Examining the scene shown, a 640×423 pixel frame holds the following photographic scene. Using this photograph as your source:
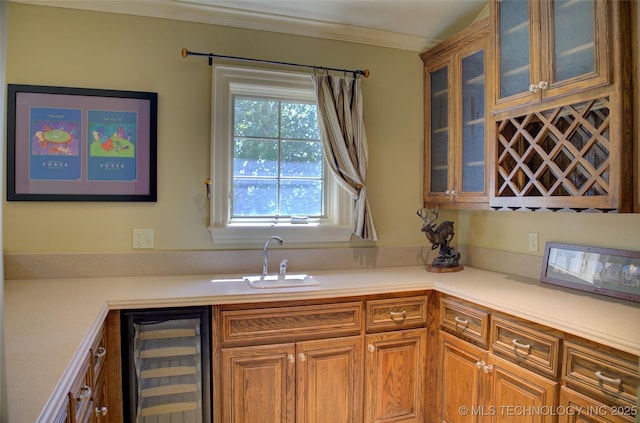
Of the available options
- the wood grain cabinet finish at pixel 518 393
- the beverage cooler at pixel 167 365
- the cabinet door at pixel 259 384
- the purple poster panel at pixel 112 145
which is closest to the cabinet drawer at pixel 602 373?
the wood grain cabinet finish at pixel 518 393

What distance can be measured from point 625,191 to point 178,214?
2.16 meters

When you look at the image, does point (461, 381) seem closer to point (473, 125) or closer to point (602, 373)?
point (602, 373)

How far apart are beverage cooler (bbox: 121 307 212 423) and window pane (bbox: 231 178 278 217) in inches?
31.4

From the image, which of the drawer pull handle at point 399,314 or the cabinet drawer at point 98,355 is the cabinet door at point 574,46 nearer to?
the drawer pull handle at point 399,314

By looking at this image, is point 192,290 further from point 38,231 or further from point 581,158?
point 581,158

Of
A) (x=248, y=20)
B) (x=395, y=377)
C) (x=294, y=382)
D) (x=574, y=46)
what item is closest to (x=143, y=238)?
(x=294, y=382)

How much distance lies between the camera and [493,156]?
2.15m

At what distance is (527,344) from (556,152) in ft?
2.76

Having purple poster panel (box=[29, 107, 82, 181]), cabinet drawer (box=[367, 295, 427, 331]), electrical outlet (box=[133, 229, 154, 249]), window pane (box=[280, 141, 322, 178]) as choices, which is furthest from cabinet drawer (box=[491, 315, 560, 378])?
purple poster panel (box=[29, 107, 82, 181])

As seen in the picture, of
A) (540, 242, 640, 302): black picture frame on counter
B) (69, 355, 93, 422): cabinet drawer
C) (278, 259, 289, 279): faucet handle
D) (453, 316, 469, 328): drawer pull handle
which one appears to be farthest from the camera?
(278, 259, 289, 279): faucet handle

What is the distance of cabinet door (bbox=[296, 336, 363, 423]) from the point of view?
2.06 metres

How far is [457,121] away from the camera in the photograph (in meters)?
2.52

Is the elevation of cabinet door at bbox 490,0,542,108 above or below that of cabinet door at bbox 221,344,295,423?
above

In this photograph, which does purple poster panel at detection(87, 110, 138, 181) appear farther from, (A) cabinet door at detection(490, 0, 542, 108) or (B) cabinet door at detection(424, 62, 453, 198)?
(A) cabinet door at detection(490, 0, 542, 108)
